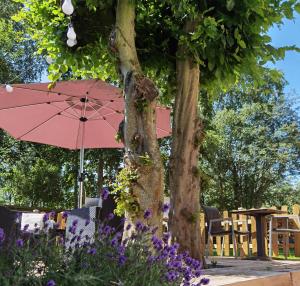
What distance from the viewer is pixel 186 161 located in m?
4.30

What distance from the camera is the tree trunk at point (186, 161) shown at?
4160 mm

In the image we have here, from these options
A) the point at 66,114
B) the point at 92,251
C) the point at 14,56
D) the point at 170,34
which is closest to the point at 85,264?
the point at 92,251

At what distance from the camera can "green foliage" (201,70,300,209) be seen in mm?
21234

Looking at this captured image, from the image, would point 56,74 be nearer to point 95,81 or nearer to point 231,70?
point 95,81

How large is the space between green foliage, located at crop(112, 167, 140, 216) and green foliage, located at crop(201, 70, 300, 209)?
17343 mm

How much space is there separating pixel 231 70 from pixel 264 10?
65 centimetres

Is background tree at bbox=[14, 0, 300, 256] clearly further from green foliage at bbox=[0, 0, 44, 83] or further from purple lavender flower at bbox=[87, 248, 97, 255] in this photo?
green foliage at bbox=[0, 0, 44, 83]

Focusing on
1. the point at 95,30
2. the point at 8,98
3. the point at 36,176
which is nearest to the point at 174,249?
the point at 95,30

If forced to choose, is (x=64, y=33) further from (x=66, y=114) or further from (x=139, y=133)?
(x=66, y=114)

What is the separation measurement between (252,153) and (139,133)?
18.1 m

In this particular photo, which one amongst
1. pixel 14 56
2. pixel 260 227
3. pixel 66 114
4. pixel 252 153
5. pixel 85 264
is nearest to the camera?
pixel 85 264

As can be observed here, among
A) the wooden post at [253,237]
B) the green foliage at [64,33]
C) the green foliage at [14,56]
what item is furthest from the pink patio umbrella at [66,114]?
the green foliage at [14,56]

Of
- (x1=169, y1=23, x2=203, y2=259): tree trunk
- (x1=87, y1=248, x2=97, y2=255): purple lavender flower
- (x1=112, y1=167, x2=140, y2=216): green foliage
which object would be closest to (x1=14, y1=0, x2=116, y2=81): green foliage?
(x1=169, y1=23, x2=203, y2=259): tree trunk

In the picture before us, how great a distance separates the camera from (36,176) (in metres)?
19.5
